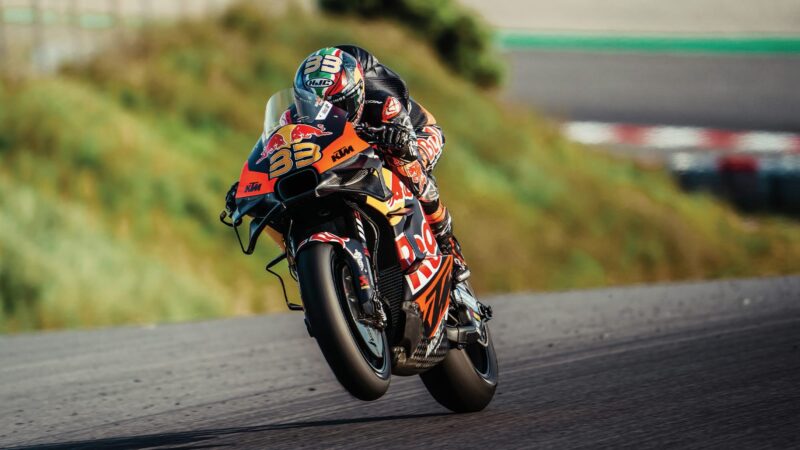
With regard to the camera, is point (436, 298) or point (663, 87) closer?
point (436, 298)

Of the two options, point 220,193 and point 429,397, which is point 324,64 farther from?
point 220,193

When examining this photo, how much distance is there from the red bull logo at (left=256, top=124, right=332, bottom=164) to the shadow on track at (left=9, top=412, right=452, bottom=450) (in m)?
1.24

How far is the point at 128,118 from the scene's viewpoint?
554 inches

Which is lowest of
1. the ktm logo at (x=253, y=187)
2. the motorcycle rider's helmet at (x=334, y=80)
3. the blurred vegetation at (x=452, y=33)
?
the blurred vegetation at (x=452, y=33)

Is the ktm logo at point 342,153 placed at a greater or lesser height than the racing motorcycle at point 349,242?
A: greater

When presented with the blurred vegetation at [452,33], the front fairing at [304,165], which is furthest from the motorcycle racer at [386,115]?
the blurred vegetation at [452,33]

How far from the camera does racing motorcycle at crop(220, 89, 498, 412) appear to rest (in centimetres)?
474

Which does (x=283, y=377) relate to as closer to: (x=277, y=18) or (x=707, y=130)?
(x=277, y=18)

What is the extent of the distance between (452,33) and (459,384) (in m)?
15.7

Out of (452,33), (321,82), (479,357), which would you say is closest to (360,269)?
(321,82)

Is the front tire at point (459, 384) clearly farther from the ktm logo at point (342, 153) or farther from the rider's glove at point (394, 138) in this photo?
the ktm logo at point (342, 153)

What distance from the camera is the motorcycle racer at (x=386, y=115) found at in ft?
17.0

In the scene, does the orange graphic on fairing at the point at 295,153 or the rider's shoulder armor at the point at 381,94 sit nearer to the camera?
the orange graphic on fairing at the point at 295,153

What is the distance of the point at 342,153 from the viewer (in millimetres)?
4973
